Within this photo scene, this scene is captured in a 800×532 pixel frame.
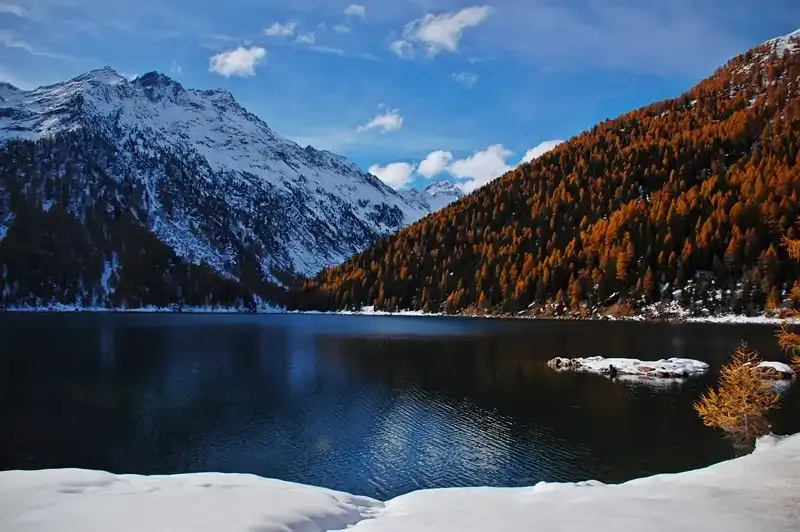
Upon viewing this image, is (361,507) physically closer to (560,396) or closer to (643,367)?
(560,396)

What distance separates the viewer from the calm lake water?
1457 inches

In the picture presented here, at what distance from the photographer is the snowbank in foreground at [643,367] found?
70500 millimetres

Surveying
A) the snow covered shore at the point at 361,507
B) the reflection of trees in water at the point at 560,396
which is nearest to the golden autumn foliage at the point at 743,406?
the reflection of trees in water at the point at 560,396

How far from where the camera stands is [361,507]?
22641mm

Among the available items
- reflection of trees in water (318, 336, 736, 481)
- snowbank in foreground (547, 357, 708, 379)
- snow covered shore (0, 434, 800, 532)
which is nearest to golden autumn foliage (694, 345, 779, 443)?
reflection of trees in water (318, 336, 736, 481)

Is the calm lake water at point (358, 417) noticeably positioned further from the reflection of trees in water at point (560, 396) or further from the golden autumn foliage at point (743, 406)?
the golden autumn foliage at point (743, 406)

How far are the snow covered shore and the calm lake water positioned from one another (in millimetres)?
9868

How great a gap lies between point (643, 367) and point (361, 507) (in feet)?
198

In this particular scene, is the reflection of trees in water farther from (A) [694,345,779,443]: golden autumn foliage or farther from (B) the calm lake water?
(A) [694,345,779,443]: golden autumn foliage

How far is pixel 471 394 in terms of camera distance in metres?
62.2

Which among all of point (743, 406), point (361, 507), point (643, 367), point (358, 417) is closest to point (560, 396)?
point (643, 367)

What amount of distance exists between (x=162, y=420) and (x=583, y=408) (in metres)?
39.6

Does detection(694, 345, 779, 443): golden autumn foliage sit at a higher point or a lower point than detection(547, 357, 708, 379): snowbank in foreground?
higher

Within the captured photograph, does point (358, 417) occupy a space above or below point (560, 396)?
below
